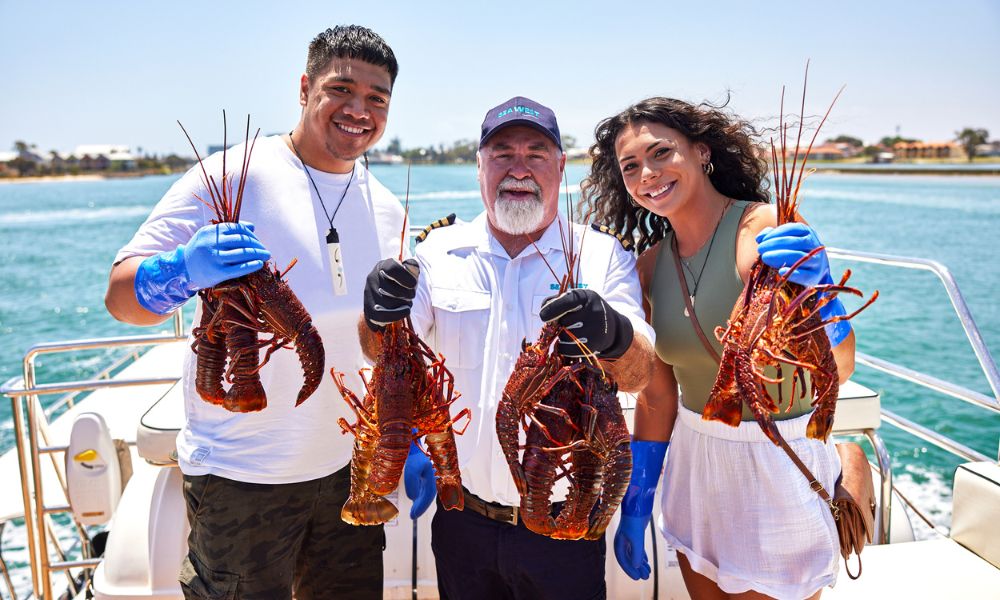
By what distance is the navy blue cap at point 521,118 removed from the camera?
256 cm

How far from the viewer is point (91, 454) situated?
4.15 meters

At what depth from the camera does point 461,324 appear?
2570 mm

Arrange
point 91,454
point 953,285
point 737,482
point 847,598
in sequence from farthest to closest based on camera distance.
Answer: point 91,454 → point 953,285 → point 847,598 → point 737,482

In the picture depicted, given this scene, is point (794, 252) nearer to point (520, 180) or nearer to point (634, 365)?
point (634, 365)

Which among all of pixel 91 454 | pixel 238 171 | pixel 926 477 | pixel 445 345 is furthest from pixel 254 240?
pixel 926 477

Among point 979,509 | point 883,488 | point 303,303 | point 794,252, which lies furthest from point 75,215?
point 979,509

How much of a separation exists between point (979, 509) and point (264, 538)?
13.4 feet

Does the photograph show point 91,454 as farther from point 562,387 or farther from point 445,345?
point 562,387

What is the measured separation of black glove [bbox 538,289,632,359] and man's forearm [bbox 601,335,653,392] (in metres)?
0.19

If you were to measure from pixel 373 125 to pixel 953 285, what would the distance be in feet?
12.4

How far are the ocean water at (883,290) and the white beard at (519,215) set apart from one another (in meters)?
0.42

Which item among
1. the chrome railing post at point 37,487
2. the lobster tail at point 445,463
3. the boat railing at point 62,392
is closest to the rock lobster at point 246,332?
the lobster tail at point 445,463

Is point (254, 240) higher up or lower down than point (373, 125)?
A: lower down

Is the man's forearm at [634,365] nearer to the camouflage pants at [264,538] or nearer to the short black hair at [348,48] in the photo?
the camouflage pants at [264,538]
